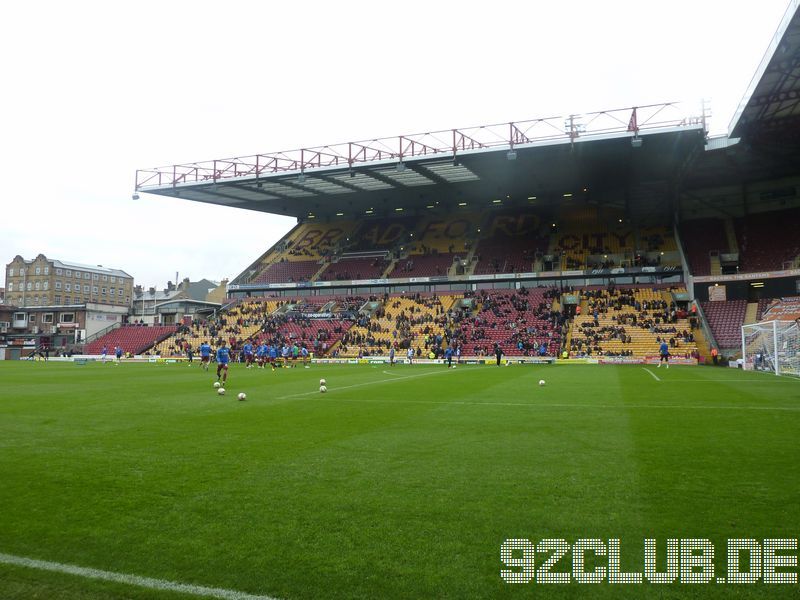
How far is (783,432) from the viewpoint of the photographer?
980 centimetres

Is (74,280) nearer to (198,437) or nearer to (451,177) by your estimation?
(451,177)

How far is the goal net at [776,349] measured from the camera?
87.1 feet

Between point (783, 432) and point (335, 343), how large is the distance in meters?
43.1

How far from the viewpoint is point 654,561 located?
14.6ft

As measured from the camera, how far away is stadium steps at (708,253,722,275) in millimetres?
48225

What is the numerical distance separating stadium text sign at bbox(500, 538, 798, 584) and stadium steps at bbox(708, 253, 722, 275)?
4983 centimetres

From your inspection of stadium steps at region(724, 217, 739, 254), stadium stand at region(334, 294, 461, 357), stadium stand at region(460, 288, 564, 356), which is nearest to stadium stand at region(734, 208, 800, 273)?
stadium steps at region(724, 217, 739, 254)

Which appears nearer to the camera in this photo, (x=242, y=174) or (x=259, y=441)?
(x=259, y=441)

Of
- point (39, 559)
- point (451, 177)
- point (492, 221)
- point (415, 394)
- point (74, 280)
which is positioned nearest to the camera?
point (39, 559)

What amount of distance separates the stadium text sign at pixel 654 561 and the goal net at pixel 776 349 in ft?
81.4

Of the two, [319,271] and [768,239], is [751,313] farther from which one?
[319,271]

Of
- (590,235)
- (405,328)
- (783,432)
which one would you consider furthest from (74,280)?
(783,432)

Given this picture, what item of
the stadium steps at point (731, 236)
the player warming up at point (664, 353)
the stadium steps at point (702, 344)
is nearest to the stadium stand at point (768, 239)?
the stadium steps at point (731, 236)

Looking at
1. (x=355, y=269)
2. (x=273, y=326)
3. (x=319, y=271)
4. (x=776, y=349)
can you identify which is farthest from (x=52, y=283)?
(x=776, y=349)
